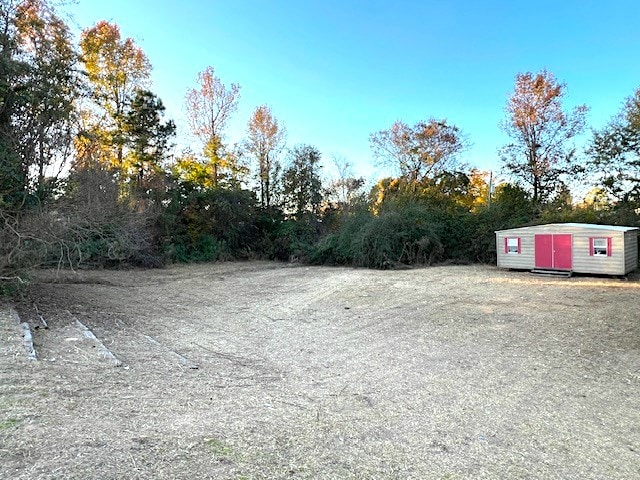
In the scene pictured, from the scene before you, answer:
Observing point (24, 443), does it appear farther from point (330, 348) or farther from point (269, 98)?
point (269, 98)

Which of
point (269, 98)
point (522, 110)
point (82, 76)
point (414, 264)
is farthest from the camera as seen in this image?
point (269, 98)

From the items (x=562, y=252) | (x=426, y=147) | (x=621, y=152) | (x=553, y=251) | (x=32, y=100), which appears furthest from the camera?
(x=426, y=147)

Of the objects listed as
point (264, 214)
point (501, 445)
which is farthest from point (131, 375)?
point (264, 214)

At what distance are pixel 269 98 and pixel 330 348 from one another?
18.6 meters

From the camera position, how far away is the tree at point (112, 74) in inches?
661

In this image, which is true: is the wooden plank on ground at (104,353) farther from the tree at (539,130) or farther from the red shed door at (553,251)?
the tree at (539,130)

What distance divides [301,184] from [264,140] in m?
3.52

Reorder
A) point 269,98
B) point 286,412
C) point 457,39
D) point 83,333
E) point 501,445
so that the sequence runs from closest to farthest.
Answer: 1. point 501,445
2. point 286,412
3. point 83,333
4. point 457,39
5. point 269,98

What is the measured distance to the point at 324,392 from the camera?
3.35 metres

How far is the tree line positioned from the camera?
1504cm

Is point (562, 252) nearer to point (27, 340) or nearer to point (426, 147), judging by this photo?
point (426, 147)

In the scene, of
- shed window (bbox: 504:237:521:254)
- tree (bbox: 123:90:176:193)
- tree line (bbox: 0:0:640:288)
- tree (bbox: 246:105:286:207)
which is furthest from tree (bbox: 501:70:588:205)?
tree (bbox: 123:90:176:193)

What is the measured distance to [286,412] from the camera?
2.83 m

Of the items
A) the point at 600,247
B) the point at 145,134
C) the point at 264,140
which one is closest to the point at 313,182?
the point at 264,140
